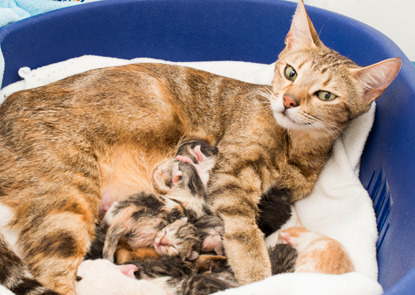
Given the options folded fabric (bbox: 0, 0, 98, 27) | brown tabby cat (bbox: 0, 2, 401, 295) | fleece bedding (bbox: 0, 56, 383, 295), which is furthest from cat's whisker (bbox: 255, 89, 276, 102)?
folded fabric (bbox: 0, 0, 98, 27)

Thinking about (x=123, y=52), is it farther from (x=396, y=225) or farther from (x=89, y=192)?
(x=396, y=225)

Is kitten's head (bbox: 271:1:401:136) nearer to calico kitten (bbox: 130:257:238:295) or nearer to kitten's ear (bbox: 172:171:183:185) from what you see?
kitten's ear (bbox: 172:171:183:185)

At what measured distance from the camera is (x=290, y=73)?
2.33 meters

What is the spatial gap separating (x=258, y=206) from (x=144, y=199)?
698 millimetres

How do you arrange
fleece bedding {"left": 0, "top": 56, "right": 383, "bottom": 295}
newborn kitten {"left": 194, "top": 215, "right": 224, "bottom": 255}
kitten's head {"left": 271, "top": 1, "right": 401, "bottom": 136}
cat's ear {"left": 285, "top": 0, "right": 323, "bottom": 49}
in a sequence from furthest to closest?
cat's ear {"left": 285, "top": 0, "right": 323, "bottom": 49} < newborn kitten {"left": 194, "top": 215, "right": 224, "bottom": 255} < kitten's head {"left": 271, "top": 1, "right": 401, "bottom": 136} < fleece bedding {"left": 0, "top": 56, "right": 383, "bottom": 295}

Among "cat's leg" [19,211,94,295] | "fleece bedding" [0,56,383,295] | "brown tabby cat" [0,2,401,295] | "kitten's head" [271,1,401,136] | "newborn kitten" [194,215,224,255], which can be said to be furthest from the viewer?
"newborn kitten" [194,215,224,255]


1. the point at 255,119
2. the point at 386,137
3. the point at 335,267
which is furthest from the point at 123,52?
the point at 335,267

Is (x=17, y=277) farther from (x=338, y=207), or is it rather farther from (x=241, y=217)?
(x=338, y=207)

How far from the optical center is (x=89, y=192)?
2.02 meters

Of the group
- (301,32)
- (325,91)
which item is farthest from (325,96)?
(301,32)

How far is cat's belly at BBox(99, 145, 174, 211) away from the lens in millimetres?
2225

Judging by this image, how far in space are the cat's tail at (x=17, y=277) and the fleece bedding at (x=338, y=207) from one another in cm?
79

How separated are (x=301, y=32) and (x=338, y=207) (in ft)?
3.76

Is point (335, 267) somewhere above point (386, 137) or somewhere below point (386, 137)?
below
